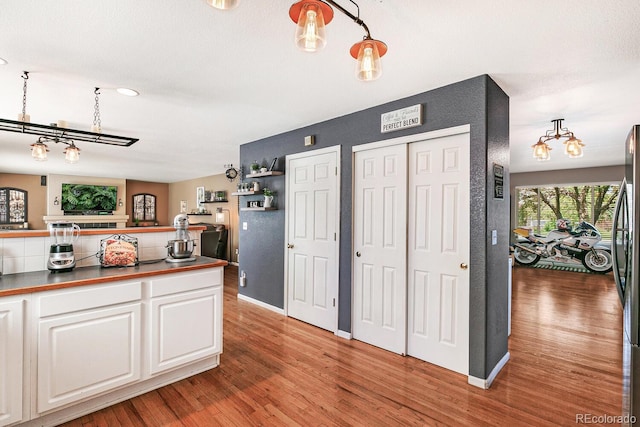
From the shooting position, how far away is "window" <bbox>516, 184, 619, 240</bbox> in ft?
24.2

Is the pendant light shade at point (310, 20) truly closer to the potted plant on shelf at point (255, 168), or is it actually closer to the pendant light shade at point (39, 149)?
the potted plant on shelf at point (255, 168)

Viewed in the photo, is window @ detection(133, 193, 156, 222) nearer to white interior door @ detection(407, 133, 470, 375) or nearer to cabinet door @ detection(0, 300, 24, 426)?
cabinet door @ detection(0, 300, 24, 426)

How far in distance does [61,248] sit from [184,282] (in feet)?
2.77

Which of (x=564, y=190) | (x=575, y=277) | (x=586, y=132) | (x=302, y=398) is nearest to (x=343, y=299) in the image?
(x=302, y=398)

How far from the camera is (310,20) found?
3.86 ft

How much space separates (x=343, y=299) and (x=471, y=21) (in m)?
2.74

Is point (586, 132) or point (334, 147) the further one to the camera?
point (586, 132)

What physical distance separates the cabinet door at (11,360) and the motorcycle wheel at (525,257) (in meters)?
8.89

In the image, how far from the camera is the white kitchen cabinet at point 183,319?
7.59 feet

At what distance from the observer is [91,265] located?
2.48m

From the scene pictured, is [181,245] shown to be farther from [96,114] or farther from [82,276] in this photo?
[96,114]

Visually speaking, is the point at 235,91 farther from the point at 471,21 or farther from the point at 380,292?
the point at 380,292

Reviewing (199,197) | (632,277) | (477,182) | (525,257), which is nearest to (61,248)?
(477,182)

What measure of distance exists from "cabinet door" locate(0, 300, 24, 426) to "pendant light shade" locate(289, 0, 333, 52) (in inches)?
83.1
